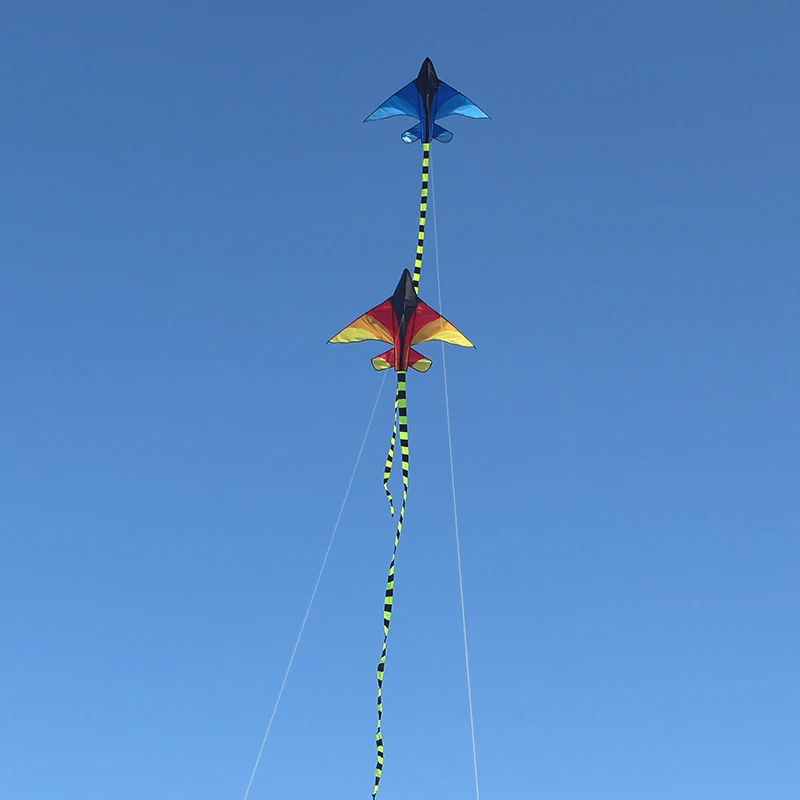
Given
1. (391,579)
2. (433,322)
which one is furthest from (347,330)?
(391,579)

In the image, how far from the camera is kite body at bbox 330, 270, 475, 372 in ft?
77.2

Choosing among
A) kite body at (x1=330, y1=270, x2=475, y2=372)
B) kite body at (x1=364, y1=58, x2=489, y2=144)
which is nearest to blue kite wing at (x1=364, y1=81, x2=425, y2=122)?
kite body at (x1=364, y1=58, x2=489, y2=144)

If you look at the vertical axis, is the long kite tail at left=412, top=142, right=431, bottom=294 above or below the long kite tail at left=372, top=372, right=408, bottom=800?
above

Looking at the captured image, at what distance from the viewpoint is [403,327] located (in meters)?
23.5

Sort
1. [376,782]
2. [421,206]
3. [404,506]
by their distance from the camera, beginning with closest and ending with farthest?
[376,782] → [404,506] → [421,206]

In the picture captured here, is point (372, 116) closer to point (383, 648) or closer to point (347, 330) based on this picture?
point (347, 330)

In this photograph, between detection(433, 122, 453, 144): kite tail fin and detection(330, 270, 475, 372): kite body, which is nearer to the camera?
detection(330, 270, 475, 372): kite body

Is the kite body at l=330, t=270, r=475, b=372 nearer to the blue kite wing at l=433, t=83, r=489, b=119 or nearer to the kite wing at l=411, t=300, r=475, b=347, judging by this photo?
the kite wing at l=411, t=300, r=475, b=347

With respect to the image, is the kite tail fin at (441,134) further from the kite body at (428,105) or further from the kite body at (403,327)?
the kite body at (403,327)

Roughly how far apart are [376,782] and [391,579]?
12.4ft

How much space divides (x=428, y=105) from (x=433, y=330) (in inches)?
218

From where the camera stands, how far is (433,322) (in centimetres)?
2364

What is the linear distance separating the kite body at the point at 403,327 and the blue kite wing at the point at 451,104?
14.2ft

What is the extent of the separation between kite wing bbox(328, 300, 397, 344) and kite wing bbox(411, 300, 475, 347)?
49cm
